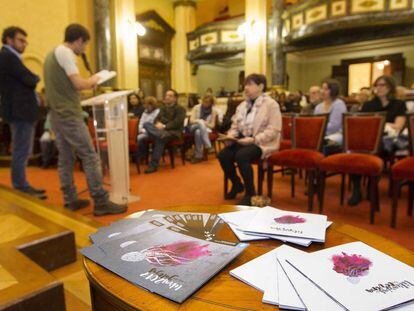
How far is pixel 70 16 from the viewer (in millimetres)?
7414

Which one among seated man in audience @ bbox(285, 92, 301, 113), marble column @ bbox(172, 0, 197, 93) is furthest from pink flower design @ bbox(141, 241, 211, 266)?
marble column @ bbox(172, 0, 197, 93)

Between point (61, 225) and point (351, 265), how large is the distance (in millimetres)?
1835

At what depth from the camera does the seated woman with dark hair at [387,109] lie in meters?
2.86

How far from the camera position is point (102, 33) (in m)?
7.50

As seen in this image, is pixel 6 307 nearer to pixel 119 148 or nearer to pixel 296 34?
pixel 119 148

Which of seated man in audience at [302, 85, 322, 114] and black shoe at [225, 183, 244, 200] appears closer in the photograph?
black shoe at [225, 183, 244, 200]

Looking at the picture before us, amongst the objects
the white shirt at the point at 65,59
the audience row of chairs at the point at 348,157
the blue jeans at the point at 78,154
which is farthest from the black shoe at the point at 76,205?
the audience row of chairs at the point at 348,157

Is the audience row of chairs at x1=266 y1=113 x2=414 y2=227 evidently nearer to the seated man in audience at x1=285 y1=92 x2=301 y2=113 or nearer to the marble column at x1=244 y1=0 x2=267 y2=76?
the seated man in audience at x1=285 y1=92 x2=301 y2=113

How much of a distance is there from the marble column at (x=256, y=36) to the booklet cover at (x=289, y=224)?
808 centimetres

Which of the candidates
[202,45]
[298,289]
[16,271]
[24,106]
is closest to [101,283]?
[298,289]

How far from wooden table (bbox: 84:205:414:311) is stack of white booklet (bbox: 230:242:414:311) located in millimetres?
27

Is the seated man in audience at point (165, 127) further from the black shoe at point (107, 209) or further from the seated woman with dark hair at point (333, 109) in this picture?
the seated woman with dark hair at point (333, 109)

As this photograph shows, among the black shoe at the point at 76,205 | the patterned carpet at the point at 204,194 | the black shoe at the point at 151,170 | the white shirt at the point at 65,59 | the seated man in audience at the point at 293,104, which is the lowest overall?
the patterned carpet at the point at 204,194

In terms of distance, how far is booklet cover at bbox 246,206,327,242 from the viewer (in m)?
0.89
